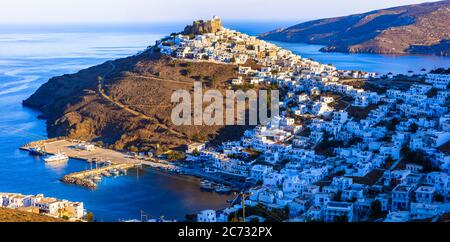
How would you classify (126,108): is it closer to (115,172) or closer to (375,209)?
(115,172)

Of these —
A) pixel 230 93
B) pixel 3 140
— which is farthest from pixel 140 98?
pixel 3 140

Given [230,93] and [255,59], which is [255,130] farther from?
[255,59]

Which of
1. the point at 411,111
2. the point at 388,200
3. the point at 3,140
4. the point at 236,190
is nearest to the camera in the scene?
the point at 388,200

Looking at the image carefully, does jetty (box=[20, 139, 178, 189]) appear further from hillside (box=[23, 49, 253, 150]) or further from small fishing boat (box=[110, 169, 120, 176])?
hillside (box=[23, 49, 253, 150])

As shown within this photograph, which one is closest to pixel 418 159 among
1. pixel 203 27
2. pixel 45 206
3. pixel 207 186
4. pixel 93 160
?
pixel 207 186

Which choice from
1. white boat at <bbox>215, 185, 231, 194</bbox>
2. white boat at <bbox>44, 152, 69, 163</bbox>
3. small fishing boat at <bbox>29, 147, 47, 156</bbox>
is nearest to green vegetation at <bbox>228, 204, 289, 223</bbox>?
white boat at <bbox>215, 185, 231, 194</bbox>
